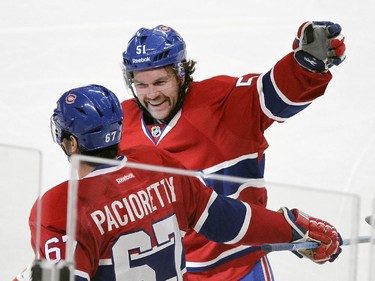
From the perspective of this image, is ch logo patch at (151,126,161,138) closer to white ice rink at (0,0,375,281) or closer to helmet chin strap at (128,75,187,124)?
helmet chin strap at (128,75,187,124)

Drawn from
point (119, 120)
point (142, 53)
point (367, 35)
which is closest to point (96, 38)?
point (367, 35)

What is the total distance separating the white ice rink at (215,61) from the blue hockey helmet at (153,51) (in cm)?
56

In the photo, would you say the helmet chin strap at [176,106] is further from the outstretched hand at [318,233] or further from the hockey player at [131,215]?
the outstretched hand at [318,233]

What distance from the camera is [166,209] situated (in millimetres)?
2441

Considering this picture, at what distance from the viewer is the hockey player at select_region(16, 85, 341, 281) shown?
85.6 inches

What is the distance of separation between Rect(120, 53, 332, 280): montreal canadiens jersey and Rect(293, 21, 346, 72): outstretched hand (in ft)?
0.10

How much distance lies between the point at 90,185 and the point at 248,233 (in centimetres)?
59

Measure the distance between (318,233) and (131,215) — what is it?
42 centimetres

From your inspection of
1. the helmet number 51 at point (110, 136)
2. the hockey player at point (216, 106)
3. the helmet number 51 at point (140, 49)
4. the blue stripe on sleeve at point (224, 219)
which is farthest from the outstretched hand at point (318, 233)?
→ the helmet number 51 at point (140, 49)

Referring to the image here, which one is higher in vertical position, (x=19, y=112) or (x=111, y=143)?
(x=111, y=143)

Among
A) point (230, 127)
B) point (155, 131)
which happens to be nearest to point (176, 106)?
point (155, 131)

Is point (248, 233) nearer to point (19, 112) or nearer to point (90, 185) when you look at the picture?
point (90, 185)

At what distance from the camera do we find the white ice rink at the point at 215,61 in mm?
4559

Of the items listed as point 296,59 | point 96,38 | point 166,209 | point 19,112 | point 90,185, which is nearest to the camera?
point 90,185
